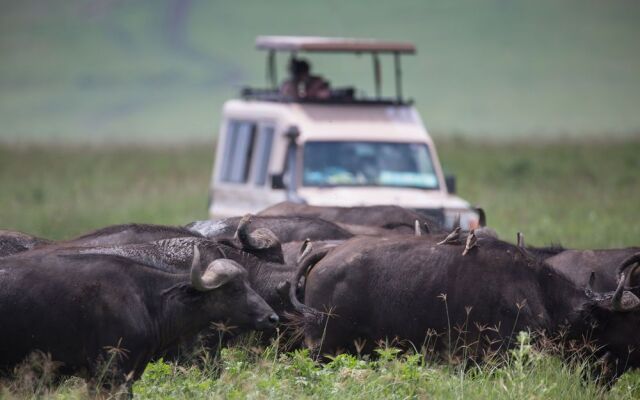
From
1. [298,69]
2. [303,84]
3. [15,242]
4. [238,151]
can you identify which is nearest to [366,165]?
[238,151]

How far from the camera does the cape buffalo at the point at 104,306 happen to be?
28.1 ft

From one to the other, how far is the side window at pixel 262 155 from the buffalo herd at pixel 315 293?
5906 mm

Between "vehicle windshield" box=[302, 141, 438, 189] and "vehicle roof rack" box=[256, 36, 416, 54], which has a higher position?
"vehicle roof rack" box=[256, 36, 416, 54]

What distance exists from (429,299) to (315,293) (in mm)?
905

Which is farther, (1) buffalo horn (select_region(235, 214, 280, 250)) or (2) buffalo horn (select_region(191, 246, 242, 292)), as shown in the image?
(1) buffalo horn (select_region(235, 214, 280, 250))

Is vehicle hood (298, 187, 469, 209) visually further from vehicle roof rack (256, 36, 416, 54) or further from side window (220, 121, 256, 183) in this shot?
vehicle roof rack (256, 36, 416, 54)

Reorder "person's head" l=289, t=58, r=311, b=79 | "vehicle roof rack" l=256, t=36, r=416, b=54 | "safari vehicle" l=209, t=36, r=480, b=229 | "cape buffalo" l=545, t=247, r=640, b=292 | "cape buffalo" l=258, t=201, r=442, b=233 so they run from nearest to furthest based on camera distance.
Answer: "cape buffalo" l=545, t=247, r=640, b=292, "cape buffalo" l=258, t=201, r=442, b=233, "safari vehicle" l=209, t=36, r=480, b=229, "vehicle roof rack" l=256, t=36, r=416, b=54, "person's head" l=289, t=58, r=311, b=79

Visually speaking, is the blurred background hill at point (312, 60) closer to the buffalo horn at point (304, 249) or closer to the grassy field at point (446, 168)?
the grassy field at point (446, 168)

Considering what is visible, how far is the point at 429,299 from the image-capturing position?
10.4m

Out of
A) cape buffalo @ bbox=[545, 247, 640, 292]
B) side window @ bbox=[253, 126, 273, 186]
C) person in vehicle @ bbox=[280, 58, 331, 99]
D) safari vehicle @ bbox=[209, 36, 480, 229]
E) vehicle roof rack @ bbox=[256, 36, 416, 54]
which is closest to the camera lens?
cape buffalo @ bbox=[545, 247, 640, 292]

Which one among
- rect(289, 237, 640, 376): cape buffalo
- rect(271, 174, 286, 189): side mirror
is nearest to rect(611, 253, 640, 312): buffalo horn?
rect(289, 237, 640, 376): cape buffalo

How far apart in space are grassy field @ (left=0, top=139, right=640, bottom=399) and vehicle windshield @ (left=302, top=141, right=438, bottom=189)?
2.97 meters

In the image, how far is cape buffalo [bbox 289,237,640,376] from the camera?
1034cm

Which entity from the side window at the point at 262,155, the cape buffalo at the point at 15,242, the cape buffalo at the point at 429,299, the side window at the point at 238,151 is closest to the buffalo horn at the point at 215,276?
the cape buffalo at the point at 429,299
